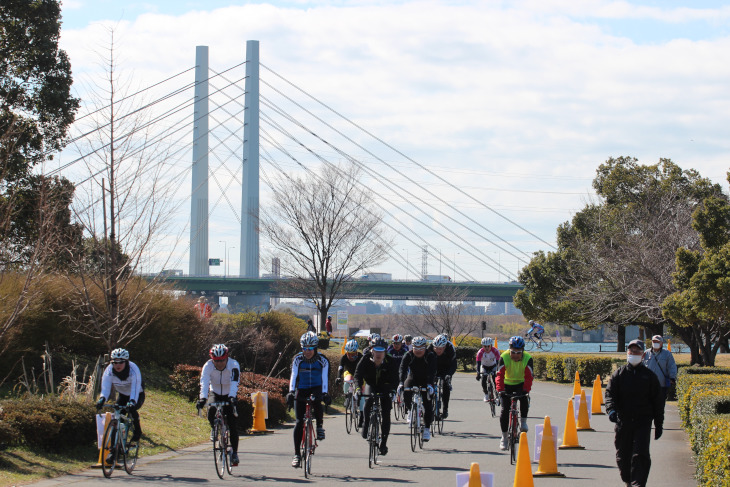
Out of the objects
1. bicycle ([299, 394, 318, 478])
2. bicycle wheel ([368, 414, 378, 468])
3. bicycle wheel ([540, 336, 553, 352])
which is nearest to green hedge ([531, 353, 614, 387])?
Result: bicycle wheel ([368, 414, 378, 468])

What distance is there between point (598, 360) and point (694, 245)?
607cm

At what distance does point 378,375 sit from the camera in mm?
13055

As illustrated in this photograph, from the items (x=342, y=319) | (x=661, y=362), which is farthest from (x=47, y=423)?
(x=342, y=319)

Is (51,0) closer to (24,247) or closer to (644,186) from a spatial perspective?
(24,247)

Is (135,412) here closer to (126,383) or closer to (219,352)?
(126,383)

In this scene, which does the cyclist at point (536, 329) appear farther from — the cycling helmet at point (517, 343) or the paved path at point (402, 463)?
the cycling helmet at point (517, 343)

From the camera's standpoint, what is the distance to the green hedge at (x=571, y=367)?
3294 cm

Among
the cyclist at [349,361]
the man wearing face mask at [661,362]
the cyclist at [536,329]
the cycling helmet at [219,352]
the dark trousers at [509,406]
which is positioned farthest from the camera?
the cyclist at [536,329]

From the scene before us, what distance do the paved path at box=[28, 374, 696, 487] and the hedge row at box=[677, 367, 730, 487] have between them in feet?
2.30

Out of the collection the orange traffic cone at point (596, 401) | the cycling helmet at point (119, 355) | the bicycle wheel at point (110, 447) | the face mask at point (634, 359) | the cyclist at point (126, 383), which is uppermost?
the face mask at point (634, 359)

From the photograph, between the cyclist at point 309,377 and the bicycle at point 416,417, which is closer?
the cyclist at point 309,377

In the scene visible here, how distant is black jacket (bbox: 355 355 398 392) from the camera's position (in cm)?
1302

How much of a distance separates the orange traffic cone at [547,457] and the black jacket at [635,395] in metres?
1.77

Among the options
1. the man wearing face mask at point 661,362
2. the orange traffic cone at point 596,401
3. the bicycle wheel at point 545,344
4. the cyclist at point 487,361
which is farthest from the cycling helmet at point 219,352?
the bicycle wheel at point 545,344
